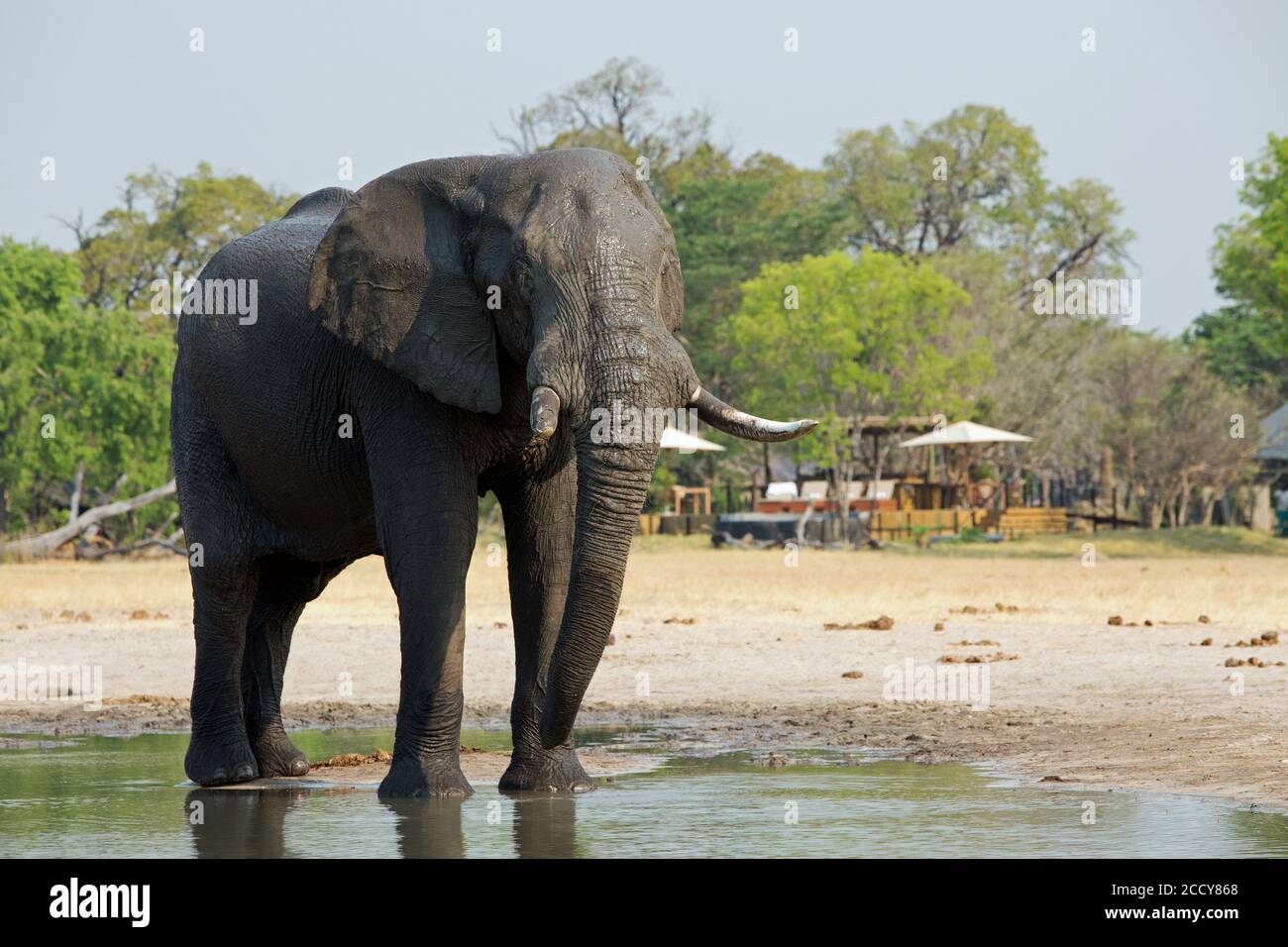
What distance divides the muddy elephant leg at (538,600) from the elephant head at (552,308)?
91cm

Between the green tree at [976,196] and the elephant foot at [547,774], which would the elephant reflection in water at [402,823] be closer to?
the elephant foot at [547,774]

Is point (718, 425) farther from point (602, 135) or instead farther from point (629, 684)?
point (602, 135)

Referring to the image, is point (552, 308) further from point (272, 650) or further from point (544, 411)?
point (272, 650)

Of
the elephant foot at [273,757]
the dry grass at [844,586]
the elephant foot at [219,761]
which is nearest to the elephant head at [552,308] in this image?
the elephant foot at [219,761]

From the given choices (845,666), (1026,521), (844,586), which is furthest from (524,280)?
(1026,521)

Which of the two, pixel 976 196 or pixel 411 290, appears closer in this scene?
pixel 411 290

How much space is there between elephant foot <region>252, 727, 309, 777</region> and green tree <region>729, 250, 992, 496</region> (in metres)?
38.4

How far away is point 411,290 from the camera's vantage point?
29.8ft

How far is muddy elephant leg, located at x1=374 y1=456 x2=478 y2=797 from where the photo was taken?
896 centimetres

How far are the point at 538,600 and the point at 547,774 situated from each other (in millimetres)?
846

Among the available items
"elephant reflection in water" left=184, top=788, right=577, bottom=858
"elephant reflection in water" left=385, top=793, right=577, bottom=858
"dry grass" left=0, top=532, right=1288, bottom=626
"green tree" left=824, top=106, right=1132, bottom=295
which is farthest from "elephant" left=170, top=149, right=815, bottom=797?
"green tree" left=824, top=106, right=1132, bottom=295

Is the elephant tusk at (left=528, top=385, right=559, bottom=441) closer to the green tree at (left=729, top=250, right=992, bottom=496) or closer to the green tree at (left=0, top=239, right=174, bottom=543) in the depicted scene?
the green tree at (left=0, top=239, right=174, bottom=543)

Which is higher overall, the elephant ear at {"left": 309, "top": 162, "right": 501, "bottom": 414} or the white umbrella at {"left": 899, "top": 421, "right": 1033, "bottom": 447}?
the white umbrella at {"left": 899, "top": 421, "right": 1033, "bottom": 447}
